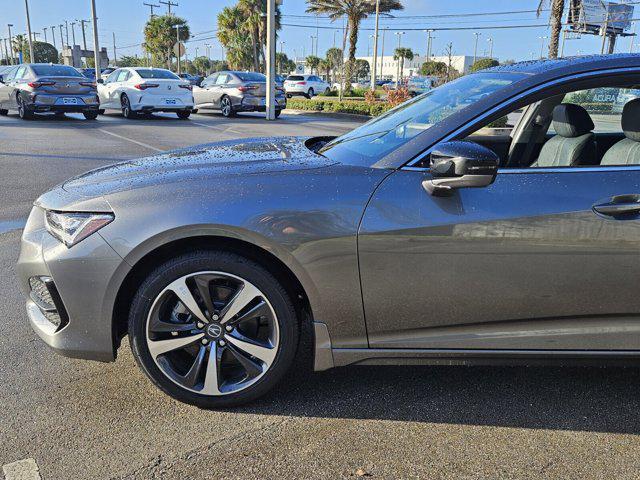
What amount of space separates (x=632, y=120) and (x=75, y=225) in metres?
2.69

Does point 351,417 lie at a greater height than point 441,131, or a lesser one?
lesser

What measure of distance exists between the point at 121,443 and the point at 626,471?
2.06 metres

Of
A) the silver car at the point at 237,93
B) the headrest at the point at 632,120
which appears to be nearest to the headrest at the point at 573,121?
the headrest at the point at 632,120

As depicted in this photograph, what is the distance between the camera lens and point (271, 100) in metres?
19.4

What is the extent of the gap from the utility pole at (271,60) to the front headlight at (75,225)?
1695 centimetres

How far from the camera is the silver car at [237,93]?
20031mm

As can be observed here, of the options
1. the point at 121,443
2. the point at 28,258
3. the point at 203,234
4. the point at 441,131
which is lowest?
the point at 121,443

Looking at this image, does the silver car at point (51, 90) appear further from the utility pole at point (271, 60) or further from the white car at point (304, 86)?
the white car at point (304, 86)

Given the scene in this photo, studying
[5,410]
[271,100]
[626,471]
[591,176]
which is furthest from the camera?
[271,100]

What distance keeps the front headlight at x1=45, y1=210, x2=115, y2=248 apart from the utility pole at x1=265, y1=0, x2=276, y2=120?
667 inches

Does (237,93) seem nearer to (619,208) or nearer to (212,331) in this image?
(212,331)

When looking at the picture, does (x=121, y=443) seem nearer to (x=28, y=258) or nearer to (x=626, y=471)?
(x=28, y=258)

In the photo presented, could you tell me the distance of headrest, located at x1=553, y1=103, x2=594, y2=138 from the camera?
3.20 m

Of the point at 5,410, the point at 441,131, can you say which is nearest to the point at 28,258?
the point at 5,410
